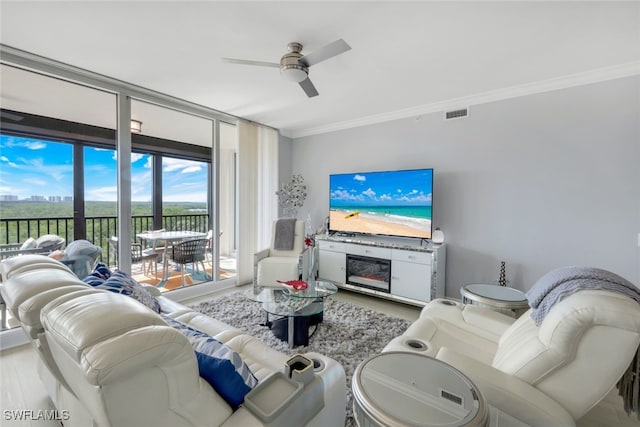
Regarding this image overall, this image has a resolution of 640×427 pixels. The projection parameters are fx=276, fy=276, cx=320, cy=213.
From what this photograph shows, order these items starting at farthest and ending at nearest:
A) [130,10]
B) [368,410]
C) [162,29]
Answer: [162,29], [130,10], [368,410]

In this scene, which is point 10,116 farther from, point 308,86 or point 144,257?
point 308,86

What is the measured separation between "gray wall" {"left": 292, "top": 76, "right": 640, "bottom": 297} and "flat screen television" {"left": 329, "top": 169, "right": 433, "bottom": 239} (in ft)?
0.91

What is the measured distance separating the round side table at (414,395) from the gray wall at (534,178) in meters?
2.52

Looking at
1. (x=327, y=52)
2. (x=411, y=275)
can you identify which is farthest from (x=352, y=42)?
(x=411, y=275)

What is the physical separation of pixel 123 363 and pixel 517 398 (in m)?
1.29

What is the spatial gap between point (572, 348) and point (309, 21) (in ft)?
7.49

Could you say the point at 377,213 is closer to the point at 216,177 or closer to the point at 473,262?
the point at 473,262

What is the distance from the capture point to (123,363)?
0.64 meters

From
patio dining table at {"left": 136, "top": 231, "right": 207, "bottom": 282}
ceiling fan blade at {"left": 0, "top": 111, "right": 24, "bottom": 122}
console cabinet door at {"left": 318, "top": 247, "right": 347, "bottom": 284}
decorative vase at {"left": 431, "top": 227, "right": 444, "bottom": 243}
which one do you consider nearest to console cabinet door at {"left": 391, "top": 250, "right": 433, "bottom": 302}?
decorative vase at {"left": 431, "top": 227, "right": 444, "bottom": 243}

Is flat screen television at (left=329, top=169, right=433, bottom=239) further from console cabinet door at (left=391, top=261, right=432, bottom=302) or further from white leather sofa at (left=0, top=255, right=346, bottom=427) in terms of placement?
white leather sofa at (left=0, top=255, right=346, bottom=427)

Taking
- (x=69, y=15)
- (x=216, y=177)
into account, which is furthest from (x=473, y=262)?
(x=69, y=15)

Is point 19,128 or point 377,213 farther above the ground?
point 19,128

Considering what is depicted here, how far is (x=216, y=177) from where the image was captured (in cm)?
390

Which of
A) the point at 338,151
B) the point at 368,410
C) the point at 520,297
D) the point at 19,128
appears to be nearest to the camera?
the point at 368,410
